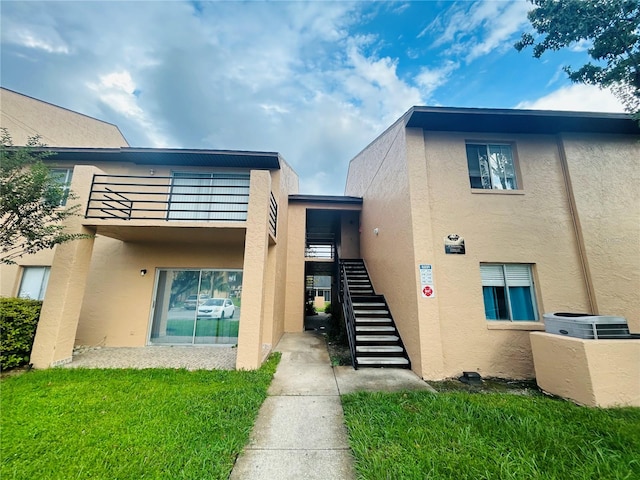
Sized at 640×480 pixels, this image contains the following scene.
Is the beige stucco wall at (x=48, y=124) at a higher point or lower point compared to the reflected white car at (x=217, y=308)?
higher

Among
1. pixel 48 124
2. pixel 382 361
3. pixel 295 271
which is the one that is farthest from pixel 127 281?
pixel 382 361

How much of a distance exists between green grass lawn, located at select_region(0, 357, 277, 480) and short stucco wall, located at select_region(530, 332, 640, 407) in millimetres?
5147

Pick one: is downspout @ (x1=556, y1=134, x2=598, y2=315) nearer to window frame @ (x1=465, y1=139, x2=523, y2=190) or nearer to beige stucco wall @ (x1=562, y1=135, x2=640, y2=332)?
beige stucco wall @ (x1=562, y1=135, x2=640, y2=332)

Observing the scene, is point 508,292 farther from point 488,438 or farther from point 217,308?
point 217,308

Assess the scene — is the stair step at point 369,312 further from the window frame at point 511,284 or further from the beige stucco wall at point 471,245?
the window frame at point 511,284

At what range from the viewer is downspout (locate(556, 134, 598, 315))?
529cm

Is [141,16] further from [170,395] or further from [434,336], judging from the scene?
[434,336]

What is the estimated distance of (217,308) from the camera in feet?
23.9

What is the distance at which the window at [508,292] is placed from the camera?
5.32 m

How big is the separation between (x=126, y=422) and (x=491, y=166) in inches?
349

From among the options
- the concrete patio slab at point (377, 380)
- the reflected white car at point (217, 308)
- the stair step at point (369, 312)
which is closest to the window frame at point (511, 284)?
the concrete patio slab at point (377, 380)

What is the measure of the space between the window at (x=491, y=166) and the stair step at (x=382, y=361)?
475 centimetres

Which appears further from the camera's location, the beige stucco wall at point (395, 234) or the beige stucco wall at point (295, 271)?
the beige stucco wall at point (295, 271)

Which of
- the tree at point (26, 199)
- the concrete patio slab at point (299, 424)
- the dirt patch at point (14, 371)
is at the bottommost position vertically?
the concrete patio slab at point (299, 424)
